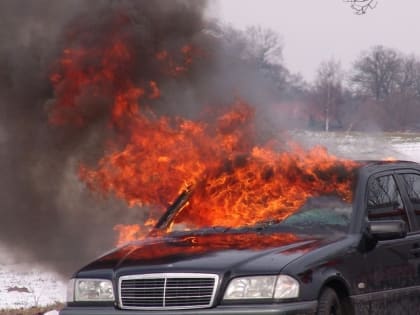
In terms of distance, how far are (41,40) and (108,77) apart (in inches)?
106

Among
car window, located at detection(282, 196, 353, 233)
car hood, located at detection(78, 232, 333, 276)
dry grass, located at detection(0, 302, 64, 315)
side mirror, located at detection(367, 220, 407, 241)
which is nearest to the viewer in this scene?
car hood, located at detection(78, 232, 333, 276)

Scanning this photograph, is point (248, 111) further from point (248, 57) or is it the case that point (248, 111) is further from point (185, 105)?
point (248, 57)

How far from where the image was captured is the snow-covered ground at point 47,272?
1216 centimetres

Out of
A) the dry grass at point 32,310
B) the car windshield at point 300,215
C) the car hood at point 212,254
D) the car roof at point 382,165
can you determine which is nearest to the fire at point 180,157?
the car windshield at point 300,215

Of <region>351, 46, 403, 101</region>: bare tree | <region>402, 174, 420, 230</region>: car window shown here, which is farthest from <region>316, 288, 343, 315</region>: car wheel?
<region>351, 46, 403, 101</region>: bare tree

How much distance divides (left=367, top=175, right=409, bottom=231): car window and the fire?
0.21 metres

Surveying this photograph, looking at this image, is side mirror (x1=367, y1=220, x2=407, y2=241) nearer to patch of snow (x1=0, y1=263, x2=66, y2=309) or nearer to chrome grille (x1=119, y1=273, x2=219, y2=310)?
chrome grille (x1=119, y1=273, x2=219, y2=310)

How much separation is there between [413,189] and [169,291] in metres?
2.83

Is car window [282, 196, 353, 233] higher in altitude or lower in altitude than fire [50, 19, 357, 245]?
lower

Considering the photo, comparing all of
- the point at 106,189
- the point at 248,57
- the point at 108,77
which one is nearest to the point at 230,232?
the point at 106,189

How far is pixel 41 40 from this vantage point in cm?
1761

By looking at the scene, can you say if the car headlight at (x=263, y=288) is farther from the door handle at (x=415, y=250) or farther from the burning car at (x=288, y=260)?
the door handle at (x=415, y=250)

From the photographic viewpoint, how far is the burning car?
268 inches

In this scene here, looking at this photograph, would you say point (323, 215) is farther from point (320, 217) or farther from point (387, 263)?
point (387, 263)
